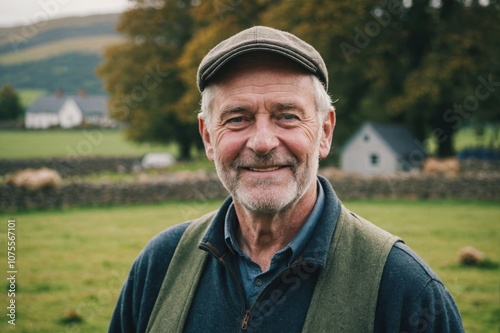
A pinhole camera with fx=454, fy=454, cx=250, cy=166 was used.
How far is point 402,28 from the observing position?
25.8m

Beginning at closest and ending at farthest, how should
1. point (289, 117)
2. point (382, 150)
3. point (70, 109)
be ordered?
point (289, 117), point (382, 150), point (70, 109)

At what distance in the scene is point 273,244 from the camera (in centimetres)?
220

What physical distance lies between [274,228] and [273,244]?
0.26 feet

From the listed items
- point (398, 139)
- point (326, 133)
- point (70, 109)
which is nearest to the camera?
point (326, 133)

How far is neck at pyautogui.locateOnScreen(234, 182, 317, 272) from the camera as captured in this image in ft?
7.14

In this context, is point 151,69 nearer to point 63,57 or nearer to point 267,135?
point 267,135

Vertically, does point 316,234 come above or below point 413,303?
above

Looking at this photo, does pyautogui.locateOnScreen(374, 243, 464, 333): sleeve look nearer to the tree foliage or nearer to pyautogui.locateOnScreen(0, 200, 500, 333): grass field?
pyautogui.locateOnScreen(0, 200, 500, 333): grass field

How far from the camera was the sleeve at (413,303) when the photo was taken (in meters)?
1.73

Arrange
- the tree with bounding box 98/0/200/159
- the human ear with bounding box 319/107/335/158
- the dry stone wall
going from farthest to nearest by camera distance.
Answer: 1. the tree with bounding box 98/0/200/159
2. the dry stone wall
3. the human ear with bounding box 319/107/335/158

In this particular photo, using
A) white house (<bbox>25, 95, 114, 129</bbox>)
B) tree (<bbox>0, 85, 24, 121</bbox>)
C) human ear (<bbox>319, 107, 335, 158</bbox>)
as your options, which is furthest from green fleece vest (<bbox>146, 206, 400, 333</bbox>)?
white house (<bbox>25, 95, 114, 129</bbox>)

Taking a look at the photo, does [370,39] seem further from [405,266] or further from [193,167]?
[405,266]

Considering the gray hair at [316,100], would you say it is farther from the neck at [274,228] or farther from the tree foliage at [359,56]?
the tree foliage at [359,56]

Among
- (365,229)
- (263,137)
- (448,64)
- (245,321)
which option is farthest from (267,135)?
(448,64)
